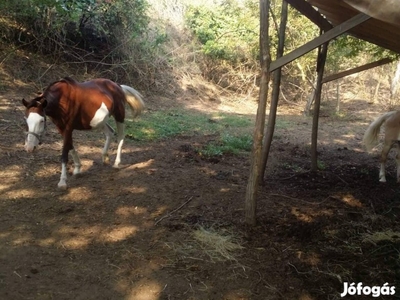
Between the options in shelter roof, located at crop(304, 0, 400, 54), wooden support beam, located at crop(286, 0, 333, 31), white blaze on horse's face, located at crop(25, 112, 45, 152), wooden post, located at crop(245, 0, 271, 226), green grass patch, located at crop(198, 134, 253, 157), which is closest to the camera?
shelter roof, located at crop(304, 0, 400, 54)

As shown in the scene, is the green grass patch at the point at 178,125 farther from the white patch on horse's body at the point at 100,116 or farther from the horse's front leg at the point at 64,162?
the horse's front leg at the point at 64,162

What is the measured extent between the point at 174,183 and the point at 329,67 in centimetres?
1274

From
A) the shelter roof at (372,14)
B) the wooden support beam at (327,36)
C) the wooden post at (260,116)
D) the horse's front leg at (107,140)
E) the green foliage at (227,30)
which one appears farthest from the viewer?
the green foliage at (227,30)

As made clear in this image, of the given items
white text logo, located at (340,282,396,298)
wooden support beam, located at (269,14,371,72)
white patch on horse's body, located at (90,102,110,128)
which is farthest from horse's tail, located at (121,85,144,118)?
white text logo, located at (340,282,396,298)

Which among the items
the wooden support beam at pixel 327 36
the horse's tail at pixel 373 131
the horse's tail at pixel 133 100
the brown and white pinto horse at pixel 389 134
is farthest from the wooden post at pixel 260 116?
the horse's tail at pixel 373 131

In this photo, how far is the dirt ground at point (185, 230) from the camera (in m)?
3.39

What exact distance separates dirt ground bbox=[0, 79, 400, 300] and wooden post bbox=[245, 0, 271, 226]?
0.93 feet

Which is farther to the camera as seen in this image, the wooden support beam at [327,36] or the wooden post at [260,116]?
the wooden post at [260,116]

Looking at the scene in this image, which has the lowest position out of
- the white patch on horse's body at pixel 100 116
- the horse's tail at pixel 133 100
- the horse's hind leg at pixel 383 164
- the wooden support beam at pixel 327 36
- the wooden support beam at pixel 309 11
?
the horse's hind leg at pixel 383 164

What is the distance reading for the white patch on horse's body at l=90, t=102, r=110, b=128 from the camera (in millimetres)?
5703

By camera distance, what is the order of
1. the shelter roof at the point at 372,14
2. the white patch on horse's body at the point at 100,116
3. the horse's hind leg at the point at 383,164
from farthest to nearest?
the horse's hind leg at the point at 383,164
the white patch on horse's body at the point at 100,116
the shelter roof at the point at 372,14

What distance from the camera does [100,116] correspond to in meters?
5.76

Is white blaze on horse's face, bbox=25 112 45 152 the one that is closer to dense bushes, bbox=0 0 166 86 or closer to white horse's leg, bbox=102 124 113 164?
white horse's leg, bbox=102 124 113 164

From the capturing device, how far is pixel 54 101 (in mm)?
5070
